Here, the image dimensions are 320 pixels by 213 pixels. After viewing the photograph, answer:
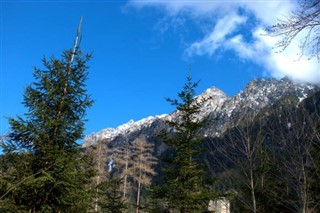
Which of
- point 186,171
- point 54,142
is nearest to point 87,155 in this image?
point 54,142

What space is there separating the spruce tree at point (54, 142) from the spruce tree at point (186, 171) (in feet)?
12.3

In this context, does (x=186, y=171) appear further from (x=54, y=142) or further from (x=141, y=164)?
(x=141, y=164)

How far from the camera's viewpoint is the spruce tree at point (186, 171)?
13312 mm

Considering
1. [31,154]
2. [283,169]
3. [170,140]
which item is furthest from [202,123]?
[31,154]

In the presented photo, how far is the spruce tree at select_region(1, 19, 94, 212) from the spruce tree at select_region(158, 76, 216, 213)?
374 cm

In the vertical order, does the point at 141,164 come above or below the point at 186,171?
above

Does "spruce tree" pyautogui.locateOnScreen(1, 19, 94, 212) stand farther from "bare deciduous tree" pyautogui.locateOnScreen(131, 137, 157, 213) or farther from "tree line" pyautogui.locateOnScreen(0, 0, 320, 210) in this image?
"bare deciduous tree" pyautogui.locateOnScreen(131, 137, 157, 213)

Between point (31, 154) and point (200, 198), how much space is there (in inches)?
268

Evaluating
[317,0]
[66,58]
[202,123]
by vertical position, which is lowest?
[317,0]

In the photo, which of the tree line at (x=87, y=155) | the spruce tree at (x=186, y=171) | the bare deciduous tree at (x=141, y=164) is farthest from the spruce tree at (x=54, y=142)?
the bare deciduous tree at (x=141, y=164)

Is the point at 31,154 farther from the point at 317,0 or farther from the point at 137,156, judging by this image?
the point at 137,156

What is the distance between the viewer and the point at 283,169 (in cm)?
1002

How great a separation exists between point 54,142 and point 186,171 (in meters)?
5.62

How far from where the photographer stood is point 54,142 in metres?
11.0
